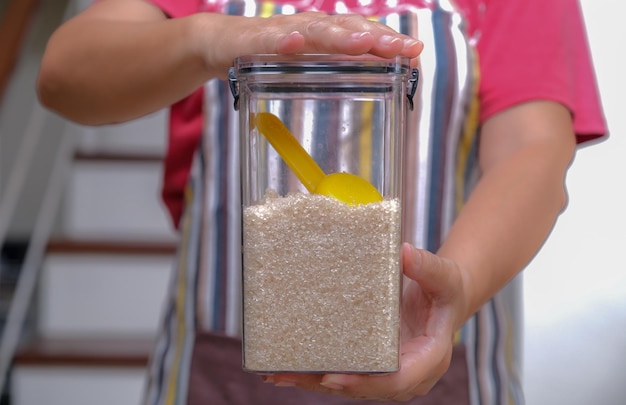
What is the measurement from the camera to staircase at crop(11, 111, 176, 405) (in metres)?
1.75

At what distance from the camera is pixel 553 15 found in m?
0.74

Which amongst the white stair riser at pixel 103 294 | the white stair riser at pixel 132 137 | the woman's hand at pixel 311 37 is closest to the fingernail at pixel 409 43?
the woman's hand at pixel 311 37

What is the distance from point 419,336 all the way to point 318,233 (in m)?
0.11

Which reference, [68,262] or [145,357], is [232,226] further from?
[68,262]

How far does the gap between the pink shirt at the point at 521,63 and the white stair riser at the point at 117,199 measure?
4.62 feet

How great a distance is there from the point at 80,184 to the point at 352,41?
1850 mm

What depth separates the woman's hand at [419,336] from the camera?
46 centimetres

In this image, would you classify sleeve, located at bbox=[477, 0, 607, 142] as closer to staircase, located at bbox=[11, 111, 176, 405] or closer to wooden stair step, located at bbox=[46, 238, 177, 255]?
staircase, located at bbox=[11, 111, 176, 405]

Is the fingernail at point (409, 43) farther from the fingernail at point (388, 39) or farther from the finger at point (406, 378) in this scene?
the finger at point (406, 378)

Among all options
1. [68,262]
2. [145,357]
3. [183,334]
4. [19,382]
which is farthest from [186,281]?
[68,262]

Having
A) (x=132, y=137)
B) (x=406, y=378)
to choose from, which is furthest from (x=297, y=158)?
(x=132, y=137)

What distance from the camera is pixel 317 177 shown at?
0.46m

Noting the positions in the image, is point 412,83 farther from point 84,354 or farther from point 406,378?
point 84,354

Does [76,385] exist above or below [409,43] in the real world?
above
